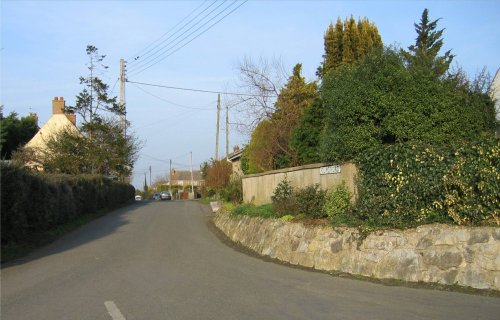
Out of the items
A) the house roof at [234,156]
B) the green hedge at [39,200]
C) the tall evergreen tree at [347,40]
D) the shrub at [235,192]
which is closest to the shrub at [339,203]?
the green hedge at [39,200]

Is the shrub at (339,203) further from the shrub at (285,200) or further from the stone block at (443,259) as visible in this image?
the stone block at (443,259)

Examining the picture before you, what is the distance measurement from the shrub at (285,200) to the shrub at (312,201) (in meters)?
0.53

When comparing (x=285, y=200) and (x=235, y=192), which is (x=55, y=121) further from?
(x=285, y=200)

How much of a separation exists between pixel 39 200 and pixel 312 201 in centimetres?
1036

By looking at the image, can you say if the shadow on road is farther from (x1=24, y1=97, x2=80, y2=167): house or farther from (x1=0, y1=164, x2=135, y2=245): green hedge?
(x1=24, y1=97, x2=80, y2=167): house

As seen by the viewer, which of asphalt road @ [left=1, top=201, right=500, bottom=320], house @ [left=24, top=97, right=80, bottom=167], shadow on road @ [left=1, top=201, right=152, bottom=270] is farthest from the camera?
house @ [left=24, top=97, right=80, bottom=167]

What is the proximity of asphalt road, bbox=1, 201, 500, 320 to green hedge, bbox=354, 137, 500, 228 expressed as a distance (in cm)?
176

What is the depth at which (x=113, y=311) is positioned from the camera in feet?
26.5

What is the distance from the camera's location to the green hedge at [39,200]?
51.5 ft

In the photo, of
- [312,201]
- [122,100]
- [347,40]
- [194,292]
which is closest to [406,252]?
[312,201]

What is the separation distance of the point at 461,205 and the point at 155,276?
259 inches

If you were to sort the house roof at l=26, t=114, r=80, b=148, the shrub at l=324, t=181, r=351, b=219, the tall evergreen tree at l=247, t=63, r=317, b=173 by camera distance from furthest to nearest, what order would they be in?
the house roof at l=26, t=114, r=80, b=148
the tall evergreen tree at l=247, t=63, r=317, b=173
the shrub at l=324, t=181, r=351, b=219

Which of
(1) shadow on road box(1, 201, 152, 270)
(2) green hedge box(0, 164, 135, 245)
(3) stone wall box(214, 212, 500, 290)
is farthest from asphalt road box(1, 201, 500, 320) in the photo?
(2) green hedge box(0, 164, 135, 245)

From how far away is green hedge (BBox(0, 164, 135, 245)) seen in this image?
15.7 metres
